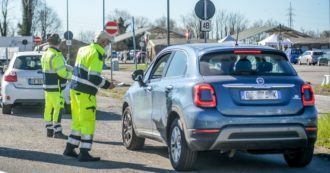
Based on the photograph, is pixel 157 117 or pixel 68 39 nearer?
pixel 157 117

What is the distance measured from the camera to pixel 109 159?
910 centimetres

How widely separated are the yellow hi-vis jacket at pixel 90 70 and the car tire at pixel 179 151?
53.6 inches

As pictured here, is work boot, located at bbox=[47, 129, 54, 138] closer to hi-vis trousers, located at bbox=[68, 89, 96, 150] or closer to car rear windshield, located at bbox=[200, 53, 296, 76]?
hi-vis trousers, located at bbox=[68, 89, 96, 150]

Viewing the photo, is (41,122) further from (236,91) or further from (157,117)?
(236,91)

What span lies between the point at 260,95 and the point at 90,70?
2.48 meters

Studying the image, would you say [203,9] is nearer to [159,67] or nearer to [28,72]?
[28,72]

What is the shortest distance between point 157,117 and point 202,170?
1092 mm

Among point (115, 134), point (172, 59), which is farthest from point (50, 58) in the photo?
point (172, 59)

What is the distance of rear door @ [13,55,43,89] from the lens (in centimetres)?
1540

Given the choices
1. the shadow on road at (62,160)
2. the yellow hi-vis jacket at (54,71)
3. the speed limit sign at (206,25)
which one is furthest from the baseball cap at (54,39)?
the speed limit sign at (206,25)

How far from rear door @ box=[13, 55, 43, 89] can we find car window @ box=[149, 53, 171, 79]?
6.42 metres

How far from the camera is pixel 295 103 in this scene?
25.6 ft

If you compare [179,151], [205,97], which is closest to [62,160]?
[179,151]

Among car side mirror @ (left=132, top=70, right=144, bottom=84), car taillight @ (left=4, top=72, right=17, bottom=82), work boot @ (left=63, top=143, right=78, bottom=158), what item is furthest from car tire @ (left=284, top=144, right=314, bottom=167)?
car taillight @ (left=4, top=72, right=17, bottom=82)
